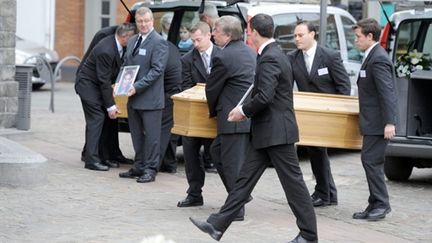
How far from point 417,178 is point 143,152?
142 inches

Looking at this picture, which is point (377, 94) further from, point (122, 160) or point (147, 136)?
point (122, 160)

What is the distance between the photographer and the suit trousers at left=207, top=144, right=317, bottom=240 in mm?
8992

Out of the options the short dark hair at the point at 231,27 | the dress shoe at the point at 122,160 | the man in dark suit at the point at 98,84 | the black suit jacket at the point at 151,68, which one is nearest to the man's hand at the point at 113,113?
the man in dark suit at the point at 98,84

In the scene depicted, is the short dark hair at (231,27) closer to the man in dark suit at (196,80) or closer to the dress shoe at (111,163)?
the man in dark suit at (196,80)

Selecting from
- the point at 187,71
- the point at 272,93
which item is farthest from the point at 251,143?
the point at 187,71

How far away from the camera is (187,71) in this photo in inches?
457

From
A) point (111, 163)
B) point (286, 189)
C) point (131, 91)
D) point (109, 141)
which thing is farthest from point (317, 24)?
point (286, 189)

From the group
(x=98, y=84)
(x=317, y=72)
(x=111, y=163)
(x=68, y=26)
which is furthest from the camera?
(x=68, y=26)

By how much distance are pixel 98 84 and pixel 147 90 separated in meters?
1.13

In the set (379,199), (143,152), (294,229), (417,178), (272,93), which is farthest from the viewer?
(417,178)

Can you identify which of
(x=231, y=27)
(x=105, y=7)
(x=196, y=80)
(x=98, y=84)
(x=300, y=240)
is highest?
Result: (x=231, y=27)

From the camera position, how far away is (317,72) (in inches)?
435

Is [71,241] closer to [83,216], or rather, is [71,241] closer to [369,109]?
[83,216]

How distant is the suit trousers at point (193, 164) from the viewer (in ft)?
35.3
